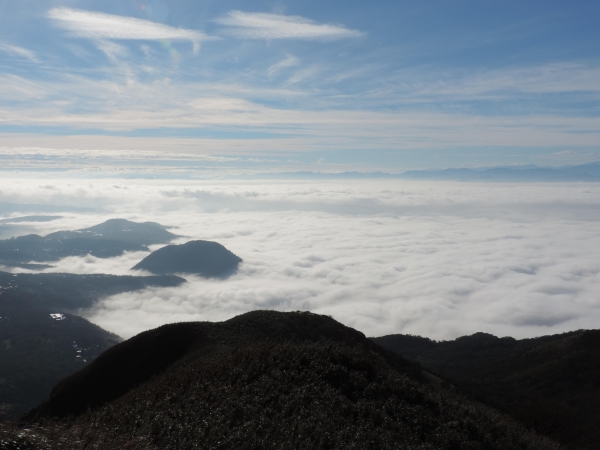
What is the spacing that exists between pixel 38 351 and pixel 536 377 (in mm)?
121848

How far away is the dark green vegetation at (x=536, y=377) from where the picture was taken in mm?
30906

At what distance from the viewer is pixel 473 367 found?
6400 cm

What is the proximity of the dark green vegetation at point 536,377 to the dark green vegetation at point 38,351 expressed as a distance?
75.1 m

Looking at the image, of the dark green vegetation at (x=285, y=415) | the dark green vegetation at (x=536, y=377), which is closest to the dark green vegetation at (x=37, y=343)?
the dark green vegetation at (x=285, y=415)

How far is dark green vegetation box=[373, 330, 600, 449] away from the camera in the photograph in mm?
30906

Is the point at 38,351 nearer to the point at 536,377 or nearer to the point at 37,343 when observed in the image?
the point at 37,343

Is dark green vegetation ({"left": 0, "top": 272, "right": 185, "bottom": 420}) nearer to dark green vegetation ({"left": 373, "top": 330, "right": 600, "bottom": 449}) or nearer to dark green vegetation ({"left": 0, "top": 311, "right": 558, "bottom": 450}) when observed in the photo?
dark green vegetation ({"left": 0, "top": 311, "right": 558, "bottom": 450})

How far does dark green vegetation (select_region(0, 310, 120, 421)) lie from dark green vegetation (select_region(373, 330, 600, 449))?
2955 inches

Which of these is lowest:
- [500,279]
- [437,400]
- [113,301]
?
[113,301]

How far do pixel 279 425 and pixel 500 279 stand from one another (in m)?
202

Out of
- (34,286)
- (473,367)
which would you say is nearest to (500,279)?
(473,367)

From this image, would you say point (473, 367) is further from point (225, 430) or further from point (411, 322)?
point (411, 322)

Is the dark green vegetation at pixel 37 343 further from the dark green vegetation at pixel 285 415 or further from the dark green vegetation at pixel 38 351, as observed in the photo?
the dark green vegetation at pixel 285 415

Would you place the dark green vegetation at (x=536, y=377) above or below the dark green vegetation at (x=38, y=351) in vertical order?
above
